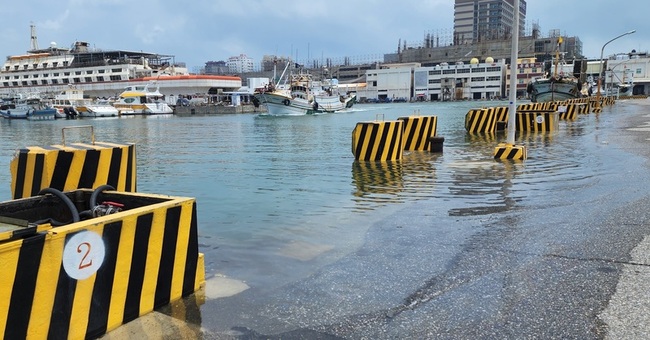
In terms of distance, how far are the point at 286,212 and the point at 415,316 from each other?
398 centimetres

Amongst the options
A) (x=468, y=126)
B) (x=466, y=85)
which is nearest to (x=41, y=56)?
(x=466, y=85)

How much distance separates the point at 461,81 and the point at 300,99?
3322 inches

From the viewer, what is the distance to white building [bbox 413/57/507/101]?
129 metres

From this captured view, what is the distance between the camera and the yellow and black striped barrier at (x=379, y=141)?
41.8 feet

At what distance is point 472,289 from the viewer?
4.02 meters

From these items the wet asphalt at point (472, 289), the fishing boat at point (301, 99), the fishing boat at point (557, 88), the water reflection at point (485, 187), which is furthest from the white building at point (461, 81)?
the wet asphalt at point (472, 289)

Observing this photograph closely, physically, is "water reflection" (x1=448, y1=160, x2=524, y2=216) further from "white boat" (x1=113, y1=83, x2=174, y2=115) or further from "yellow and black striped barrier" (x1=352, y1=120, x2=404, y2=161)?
"white boat" (x1=113, y1=83, x2=174, y2=115)

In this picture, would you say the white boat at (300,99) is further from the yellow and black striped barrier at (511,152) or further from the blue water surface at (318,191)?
the yellow and black striped barrier at (511,152)

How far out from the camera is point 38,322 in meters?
2.96

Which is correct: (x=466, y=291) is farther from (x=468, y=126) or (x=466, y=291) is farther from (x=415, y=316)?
(x=468, y=126)

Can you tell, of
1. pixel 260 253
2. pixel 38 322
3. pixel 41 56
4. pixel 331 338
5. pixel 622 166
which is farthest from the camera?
pixel 41 56

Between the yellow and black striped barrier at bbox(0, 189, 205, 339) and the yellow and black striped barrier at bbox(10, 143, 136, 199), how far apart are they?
96cm

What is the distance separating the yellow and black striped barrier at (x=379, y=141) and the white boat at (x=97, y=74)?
86.2 meters

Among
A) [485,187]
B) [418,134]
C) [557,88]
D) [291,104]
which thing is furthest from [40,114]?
[485,187]
